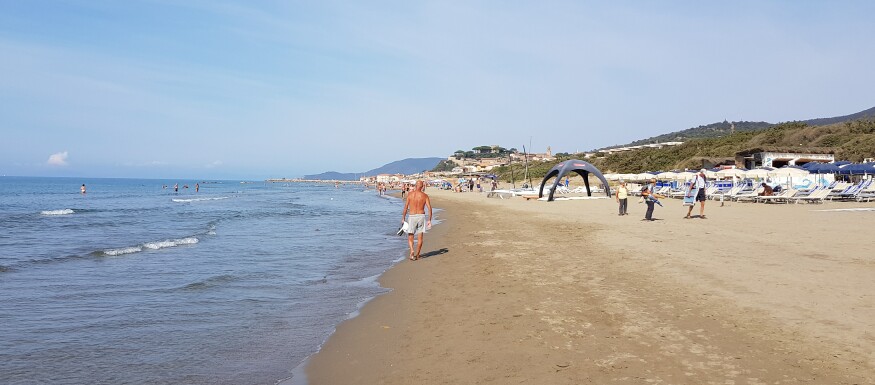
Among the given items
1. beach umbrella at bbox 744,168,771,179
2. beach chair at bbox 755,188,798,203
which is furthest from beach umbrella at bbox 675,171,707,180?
beach chair at bbox 755,188,798,203

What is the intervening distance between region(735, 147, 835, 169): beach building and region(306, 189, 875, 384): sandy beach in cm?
3595

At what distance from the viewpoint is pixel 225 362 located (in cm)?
486

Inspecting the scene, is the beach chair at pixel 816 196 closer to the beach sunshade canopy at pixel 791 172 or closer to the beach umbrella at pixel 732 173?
the beach sunshade canopy at pixel 791 172

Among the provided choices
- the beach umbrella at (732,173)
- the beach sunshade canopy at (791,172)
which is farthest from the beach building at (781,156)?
the beach umbrella at (732,173)

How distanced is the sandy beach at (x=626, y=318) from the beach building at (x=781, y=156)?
118 feet

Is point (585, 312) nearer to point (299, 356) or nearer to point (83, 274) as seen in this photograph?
point (299, 356)

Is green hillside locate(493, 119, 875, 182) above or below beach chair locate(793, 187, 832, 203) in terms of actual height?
above

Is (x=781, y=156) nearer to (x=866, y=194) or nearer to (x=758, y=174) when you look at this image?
(x=758, y=174)

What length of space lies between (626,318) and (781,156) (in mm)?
43668

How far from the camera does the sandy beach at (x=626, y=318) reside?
3.98 metres

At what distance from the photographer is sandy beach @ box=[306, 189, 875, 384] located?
3982 mm

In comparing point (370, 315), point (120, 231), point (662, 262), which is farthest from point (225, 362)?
point (120, 231)

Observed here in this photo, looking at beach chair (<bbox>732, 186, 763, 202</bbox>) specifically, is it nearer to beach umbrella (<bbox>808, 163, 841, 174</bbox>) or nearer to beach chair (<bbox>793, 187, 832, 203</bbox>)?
beach chair (<bbox>793, 187, 832, 203</bbox>)

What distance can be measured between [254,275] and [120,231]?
12.3 m
